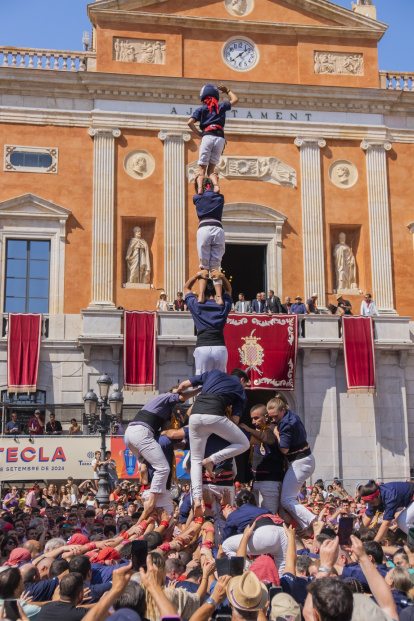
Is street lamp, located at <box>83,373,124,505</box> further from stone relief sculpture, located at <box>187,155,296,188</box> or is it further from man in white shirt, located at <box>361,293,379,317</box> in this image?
stone relief sculpture, located at <box>187,155,296,188</box>

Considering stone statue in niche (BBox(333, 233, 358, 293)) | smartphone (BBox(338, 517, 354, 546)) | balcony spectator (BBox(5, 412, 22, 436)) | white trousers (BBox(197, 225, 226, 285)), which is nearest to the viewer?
smartphone (BBox(338, 517, 354, 546))

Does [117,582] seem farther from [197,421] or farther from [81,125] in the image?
[81,125]

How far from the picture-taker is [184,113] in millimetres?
32094

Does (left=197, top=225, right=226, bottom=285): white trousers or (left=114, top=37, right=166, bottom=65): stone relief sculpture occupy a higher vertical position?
(left=114, top=37, right=166, bottom=65): stone relief sculpture

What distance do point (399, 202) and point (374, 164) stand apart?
1690mm

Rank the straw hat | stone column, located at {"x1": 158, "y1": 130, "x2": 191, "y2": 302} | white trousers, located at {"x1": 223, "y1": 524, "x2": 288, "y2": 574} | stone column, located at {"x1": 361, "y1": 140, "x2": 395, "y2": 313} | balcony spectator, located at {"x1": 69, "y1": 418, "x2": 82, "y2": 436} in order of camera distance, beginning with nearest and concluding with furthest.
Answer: the straw hat → white trousers, located at {"x1": 223, "y1": 524, "x2": 288, "y2": 574} → balcony spectator, located at {"x1": 69, "y1": 418, "x2": 82, "y2": 436} → stone column, located at {"x1": 158, "y1": 130, "x2": 191, "y2": 302} → stone column, located at {"x1": 361, "y1": 140, "x2": 395, "y2": 313}

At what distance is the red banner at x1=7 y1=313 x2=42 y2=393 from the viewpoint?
28625 mm

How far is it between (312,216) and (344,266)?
2.16 meters

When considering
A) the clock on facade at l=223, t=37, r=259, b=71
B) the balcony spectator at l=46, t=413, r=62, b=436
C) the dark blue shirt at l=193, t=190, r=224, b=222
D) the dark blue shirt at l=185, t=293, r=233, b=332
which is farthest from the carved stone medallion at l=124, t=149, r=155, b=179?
the dark blue shirt at l=185, t=293, r=233, b=332

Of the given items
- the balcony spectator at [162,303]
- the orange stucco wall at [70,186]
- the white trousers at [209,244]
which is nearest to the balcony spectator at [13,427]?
Result: the orange stucco wall at [70,186]

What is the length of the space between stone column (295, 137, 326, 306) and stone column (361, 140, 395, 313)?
1858mm

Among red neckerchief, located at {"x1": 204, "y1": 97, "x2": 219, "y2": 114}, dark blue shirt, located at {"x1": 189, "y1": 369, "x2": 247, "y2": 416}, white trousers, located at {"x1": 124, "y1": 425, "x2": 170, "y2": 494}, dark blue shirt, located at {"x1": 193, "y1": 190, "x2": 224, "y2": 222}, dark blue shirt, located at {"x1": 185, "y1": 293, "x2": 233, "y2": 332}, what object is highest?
red neckerchief, located at {"x1": 204, "y1": 97, "x2": 219, "y2": 114}

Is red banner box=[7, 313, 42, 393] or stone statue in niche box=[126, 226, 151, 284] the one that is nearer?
red banner box=[7, 313, 42, 393]

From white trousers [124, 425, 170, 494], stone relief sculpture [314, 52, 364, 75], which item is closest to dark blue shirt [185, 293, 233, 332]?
white trousers [124, 425, 170, 494]
